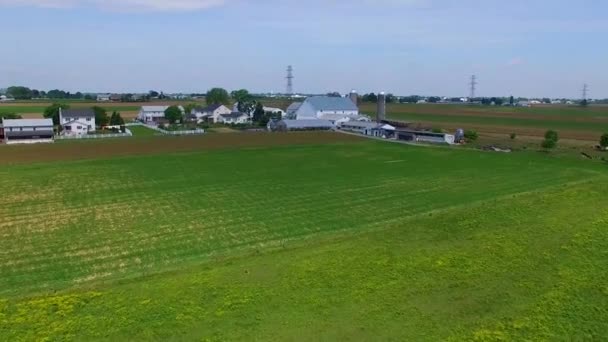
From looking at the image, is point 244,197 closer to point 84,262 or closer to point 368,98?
point 84,262

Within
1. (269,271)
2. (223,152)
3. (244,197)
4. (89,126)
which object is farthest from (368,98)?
(269,271)

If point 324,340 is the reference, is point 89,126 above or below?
above

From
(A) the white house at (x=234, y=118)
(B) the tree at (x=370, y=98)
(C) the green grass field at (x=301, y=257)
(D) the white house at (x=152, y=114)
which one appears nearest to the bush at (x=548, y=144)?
(C) the green grass field at (x=301, y=257)

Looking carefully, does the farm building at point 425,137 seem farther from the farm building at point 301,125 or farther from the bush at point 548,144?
the farm building at point 301,125

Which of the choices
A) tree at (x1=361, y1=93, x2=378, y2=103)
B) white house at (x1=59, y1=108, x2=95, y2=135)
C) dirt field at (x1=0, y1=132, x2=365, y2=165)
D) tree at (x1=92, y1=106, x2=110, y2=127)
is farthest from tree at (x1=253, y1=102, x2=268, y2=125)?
tree at (x1=361, y1=93, x2=378, y2=103)

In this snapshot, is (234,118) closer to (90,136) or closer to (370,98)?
(90,136)

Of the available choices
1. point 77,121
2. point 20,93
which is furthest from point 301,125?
point 20,93
